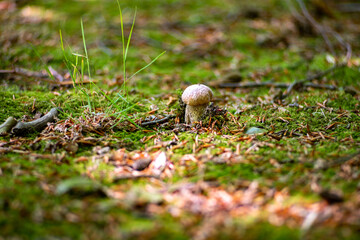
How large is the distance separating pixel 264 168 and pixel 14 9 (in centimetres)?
649

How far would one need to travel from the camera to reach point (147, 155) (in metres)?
2.10

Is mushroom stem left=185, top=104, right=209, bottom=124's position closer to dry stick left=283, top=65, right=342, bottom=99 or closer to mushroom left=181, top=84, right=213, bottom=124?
mushroom left=181, top=84, right=213, bottom=124

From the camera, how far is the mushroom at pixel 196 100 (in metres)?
2.41

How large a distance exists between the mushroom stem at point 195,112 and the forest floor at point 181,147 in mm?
71

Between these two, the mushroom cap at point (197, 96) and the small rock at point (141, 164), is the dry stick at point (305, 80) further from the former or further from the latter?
the small rock at point (141, 164)

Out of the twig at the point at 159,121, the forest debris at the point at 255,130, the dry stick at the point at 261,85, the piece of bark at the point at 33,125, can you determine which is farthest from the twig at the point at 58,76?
the forest debris at the point at 255,130

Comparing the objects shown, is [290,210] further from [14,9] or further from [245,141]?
[14,9]

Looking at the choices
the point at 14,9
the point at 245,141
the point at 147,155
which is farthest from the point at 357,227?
the point at 14,9

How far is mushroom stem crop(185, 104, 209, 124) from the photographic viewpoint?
2539mm

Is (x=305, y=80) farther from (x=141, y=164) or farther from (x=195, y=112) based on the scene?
(x=141, y=164)

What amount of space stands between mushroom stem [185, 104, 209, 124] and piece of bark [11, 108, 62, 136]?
1.18m

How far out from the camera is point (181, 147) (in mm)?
2182

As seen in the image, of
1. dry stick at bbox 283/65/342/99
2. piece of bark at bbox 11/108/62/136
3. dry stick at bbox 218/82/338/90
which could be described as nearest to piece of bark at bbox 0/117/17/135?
piece of bark at bbox 11/108/62/136

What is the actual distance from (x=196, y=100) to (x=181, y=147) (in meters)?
0.45
